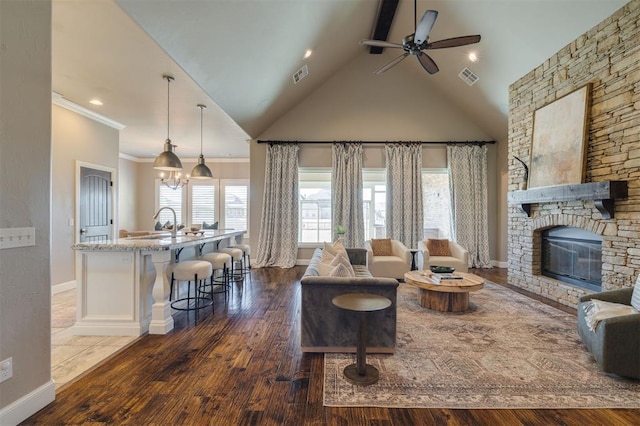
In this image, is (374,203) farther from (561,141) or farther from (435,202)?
(561,141)

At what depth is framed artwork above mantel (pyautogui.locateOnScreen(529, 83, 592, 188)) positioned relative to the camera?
365 cm

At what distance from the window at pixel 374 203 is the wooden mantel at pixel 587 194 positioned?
299cm

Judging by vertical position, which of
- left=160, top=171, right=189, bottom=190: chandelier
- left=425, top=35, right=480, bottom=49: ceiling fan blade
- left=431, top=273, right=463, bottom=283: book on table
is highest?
left=425, top=35, right=480, bottom=49: ceiling fan blade

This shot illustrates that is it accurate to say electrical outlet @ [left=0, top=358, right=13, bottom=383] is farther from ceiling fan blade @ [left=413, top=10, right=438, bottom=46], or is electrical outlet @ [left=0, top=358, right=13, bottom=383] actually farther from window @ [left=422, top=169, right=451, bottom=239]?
window @ [left=422, top=169, right=451, bottom=239]

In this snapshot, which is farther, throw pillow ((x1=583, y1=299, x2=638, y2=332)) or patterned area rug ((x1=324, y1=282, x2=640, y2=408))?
throw pillow ((x1=583, y1=299, x2=638, y2=332))

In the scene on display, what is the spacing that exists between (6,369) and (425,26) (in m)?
4.47

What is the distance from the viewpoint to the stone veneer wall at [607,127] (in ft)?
10.2

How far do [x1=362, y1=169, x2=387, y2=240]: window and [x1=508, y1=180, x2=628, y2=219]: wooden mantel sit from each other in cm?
299

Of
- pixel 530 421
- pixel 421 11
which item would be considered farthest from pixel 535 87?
pixel 530 421

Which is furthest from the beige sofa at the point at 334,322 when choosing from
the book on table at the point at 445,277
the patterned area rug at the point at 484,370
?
the book on table at the point at 445,277

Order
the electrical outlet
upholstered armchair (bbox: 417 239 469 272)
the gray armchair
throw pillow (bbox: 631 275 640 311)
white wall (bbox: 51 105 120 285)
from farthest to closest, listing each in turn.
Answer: upholstered armchair (bbox: 417 239 469 272)
white wall (bbox: 51 105 120 285)
throw pillow (bbox: 631 275 640 311)
the gray armchair
the electrical outlet

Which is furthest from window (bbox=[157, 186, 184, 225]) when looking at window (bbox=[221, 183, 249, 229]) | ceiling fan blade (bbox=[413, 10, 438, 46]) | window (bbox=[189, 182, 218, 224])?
ceiling fan blade (bbox=[413, 10, 438, 46])

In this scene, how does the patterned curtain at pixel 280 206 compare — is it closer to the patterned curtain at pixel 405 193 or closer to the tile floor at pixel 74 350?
the patterned curtain at pixel 405 193

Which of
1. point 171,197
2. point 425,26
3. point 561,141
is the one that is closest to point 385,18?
point 425,26
